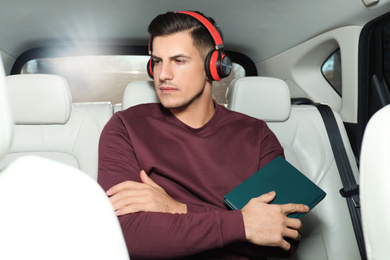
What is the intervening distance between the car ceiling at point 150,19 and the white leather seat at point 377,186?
1409 millimetres

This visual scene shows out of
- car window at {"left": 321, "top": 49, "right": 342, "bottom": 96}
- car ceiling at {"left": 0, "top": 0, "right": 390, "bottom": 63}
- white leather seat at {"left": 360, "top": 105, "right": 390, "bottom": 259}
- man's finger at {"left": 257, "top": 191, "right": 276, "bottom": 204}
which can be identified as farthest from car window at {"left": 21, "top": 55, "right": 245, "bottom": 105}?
white leather seat at {"left": 360, "top": 105, "right": 390, "bottom": 259}

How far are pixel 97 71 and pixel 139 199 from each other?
2204mm

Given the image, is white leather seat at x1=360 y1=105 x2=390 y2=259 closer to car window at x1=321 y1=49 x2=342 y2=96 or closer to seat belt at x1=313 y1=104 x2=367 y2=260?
seat belt at x1=313 y1=104 x2=367 y2=260

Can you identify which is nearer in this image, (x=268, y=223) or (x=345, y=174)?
(x=268, y=223)

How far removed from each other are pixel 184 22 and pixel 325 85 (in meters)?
1.44

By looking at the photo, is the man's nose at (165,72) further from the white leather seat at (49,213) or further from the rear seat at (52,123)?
the white leather seat at (49,213)

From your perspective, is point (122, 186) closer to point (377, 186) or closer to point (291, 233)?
point (291, 233)

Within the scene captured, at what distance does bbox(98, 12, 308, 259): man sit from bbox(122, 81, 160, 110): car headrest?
0.17m

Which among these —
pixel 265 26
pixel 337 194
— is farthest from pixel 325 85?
pixel 337 194

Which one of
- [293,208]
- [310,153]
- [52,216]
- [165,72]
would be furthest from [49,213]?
[310,153]

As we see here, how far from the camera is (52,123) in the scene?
1902 mm

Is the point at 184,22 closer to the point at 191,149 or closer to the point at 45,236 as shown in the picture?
the point at 191,149

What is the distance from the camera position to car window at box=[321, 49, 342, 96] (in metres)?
2.53

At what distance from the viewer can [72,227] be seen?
515mm
